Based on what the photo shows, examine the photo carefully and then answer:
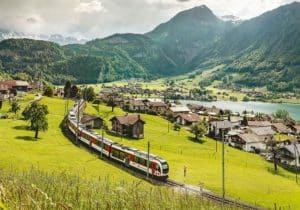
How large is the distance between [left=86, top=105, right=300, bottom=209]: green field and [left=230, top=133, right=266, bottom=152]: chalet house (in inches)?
504

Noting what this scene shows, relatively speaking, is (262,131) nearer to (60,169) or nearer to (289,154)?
(289,154)

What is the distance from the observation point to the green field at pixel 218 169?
52000mm

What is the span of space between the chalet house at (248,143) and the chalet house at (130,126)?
33621 mm

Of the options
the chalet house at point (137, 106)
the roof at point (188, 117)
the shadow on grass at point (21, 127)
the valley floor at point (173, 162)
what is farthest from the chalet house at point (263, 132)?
the shadow on grass at point (21, 127)

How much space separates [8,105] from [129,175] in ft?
185

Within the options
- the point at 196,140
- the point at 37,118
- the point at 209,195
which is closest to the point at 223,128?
the point at 196,140

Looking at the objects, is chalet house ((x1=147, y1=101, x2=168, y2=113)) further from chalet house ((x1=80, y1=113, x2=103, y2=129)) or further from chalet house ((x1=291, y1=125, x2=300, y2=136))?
chalet house ((x1=291, y1=125, x2=300, y2=136))

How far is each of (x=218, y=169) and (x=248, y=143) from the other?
45428mm

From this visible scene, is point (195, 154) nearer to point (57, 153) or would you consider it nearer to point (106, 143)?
point (106, 143)

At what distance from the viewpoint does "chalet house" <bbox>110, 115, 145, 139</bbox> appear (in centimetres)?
8781

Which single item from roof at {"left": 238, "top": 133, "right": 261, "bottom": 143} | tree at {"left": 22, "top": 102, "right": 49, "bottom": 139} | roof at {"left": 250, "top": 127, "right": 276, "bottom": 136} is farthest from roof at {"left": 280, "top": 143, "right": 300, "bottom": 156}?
tree at {"left": 22, "top": 102, "right": 49, "bottom": 139}

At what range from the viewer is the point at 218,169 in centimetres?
6575

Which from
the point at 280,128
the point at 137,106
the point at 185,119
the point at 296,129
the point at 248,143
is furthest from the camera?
the point at 296,129

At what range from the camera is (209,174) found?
6059 centimetres
